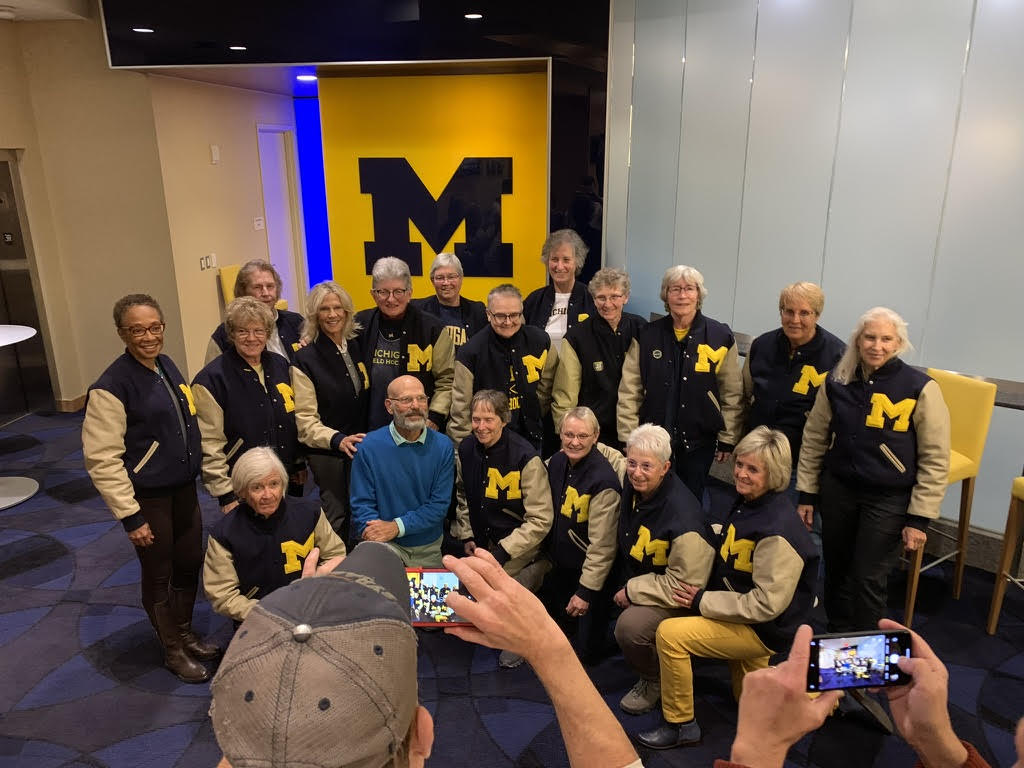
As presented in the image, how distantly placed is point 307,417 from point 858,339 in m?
2.28

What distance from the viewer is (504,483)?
313cm

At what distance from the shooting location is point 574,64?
15.1ft

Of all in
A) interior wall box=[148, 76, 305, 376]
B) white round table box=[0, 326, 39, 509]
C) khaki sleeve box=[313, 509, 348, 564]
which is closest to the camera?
khaki sleeve box=[313, 509, 348, 564]

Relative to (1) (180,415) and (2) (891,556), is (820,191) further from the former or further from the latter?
(1) (180,415)

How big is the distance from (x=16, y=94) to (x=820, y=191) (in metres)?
5.59

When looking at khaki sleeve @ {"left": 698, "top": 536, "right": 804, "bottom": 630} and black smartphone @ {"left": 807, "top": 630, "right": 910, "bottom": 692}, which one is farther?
khaki sleeve @ {"left": 698, "top": 536, "right": 804, "bottom": 630}

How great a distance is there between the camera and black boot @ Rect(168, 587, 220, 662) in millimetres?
3020

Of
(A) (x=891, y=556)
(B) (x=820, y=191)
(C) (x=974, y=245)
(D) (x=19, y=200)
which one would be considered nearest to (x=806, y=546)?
(A) (x=891, y=556)

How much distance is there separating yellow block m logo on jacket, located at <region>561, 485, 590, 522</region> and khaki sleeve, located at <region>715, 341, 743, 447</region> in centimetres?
83

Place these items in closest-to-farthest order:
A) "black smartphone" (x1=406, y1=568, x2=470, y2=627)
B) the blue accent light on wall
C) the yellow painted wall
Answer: "black smartphone" (x1=406, y1=568, x2=470, y2=627)
the yellow painted wall
the blue accent light on wall

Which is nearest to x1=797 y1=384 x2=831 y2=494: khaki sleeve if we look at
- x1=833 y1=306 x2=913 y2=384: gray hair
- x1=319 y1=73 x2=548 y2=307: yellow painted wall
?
x1=833 y1=306 x2=913 y2=384: gray hair

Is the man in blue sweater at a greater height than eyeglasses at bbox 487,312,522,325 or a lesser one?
lesser

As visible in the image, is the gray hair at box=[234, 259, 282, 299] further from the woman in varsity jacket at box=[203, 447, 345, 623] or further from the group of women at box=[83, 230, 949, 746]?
the woman in varsity jacket at box=[203, 447, 345, 623]

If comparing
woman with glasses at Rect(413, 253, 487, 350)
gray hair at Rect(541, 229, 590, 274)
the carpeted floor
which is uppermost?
gray hair at Rect(541, 229, 590, 274)
